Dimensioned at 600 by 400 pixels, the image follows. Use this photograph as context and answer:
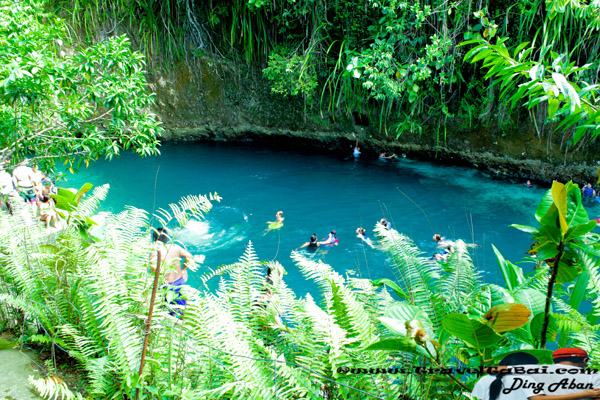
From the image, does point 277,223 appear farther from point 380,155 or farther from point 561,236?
point 561,236

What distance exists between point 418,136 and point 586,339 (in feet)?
49.4

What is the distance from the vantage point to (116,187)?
1332 cm

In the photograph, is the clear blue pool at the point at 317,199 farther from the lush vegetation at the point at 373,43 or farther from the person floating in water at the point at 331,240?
the lush vegetation at the point at 373,43

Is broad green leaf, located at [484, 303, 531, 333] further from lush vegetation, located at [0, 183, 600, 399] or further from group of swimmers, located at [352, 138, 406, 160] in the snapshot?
group of swimmers, located at [352, 138, 406, 160]

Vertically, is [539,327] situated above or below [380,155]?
above

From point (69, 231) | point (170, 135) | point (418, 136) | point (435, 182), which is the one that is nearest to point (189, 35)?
point (170, 135)

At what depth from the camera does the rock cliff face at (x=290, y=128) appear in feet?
48.0

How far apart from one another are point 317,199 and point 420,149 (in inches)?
222

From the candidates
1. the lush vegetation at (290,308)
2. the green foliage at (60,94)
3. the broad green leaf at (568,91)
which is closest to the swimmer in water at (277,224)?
the green foliage at (60,94)

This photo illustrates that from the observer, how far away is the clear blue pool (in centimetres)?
1020

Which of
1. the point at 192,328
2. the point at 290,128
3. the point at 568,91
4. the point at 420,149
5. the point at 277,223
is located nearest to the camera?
the point at 568,91

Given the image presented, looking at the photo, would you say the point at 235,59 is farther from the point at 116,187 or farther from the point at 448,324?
the point at 448,324

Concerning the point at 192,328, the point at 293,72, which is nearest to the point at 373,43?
the point at 293,72

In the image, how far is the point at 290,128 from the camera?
1823 cm
